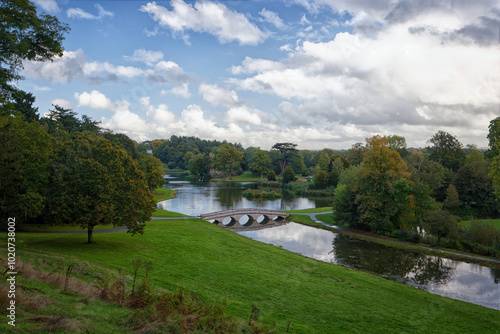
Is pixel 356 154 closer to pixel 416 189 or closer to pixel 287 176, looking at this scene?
pixel 287 176

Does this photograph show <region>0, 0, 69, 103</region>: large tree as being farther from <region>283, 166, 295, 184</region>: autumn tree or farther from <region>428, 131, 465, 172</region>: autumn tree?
<region>283, 166, 295, 184</region>: autumn tree

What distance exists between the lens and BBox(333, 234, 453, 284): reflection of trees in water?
88.6 feet

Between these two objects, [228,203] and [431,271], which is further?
[228,203]

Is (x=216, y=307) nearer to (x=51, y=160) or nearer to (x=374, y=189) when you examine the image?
(x=51, y=160)

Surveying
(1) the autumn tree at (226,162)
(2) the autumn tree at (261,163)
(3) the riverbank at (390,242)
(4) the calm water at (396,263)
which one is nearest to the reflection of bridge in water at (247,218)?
(3) the riverbank at (390,242)

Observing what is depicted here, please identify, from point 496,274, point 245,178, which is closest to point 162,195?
point 245,178

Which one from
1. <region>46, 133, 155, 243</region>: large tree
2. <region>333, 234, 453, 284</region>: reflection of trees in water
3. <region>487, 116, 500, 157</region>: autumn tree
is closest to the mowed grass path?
<region>46, 133, 155, 243</region>: large tree

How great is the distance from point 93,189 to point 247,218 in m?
36.0

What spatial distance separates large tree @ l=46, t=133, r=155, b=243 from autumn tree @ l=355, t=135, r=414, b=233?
3035 cm

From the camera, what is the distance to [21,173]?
19.3 meters

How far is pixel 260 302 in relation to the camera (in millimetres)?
14758

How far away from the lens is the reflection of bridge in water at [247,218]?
45550 mm

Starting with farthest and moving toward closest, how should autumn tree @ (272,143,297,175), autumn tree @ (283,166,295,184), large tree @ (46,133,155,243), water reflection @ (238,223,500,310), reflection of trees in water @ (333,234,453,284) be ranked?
1. autumn tree @ (272,143,297,175)
2. autumn tree @ (283,166,295,184)
3. reflection of trees in water @ (333,234,453,284)
4. water reflection @ (238,223,500,310)
5. large tree @ (46,133,155,243)

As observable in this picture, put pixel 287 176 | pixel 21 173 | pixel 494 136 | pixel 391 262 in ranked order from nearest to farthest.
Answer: pixel 21 173 < pixel 391 262 < pixel 494 136 < pixel 287 176
